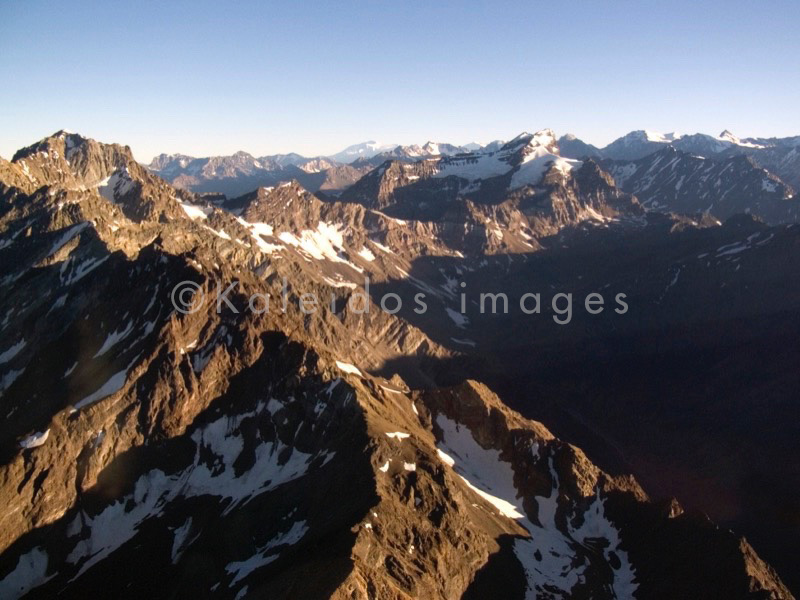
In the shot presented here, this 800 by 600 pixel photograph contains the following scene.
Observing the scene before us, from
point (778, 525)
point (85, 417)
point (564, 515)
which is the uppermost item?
point (85, 417)

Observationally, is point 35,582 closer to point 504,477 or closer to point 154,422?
point 154,422

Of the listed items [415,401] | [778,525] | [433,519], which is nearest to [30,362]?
[415,401]

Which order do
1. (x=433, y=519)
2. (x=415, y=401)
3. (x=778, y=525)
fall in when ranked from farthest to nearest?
1. (x=778, y=525)
2. (x=415, y=401)
3. (x=433, y=519)

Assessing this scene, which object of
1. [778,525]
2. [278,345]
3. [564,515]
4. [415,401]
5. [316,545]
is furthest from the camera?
[778,525]

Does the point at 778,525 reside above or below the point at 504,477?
below

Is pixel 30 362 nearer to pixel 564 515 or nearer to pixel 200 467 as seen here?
pixel 200 467

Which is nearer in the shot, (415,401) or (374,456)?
(374,456)

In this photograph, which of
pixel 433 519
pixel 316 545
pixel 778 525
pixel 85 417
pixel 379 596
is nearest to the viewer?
pixel 379 596

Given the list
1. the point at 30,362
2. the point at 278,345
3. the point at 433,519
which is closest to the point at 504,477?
the point at 433,519

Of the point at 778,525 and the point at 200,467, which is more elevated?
the point at 200,467
